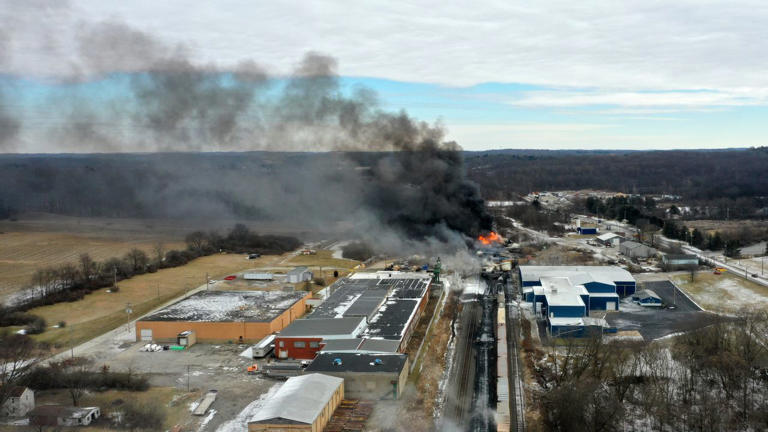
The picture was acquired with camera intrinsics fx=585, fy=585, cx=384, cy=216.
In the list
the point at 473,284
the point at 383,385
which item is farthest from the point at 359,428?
the point at 473,284

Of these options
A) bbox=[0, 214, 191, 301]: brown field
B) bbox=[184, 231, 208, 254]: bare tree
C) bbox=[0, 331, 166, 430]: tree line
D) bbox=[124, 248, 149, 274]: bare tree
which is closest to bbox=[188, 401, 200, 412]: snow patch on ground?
bbox=[0, 331, 166, 430]: tree line

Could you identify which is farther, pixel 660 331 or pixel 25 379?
pixel 660 331

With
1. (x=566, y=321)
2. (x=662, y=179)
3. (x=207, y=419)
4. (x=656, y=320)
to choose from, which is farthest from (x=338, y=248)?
(x=662, y=179)

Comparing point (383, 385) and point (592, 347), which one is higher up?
point (592, 347)

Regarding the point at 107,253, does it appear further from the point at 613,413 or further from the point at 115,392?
the point at 613,413

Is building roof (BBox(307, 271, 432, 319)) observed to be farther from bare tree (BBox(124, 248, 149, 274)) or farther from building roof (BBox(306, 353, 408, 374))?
bare tree (BBox(124, 248, 149, 274))

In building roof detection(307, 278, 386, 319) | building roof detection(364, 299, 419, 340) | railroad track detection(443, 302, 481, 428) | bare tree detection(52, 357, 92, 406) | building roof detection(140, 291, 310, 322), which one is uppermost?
building roof detection(307, 278, 386, 319)
